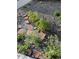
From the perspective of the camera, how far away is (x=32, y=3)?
228 centimetres

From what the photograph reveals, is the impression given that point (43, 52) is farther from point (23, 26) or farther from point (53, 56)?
point (23, 26)

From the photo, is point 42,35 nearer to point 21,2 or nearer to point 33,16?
point 33,16

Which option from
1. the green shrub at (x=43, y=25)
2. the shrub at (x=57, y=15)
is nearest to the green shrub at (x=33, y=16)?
the green shrub at (x=43, y=25)

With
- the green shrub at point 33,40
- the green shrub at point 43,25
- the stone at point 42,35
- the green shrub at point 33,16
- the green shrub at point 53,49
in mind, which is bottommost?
the green shrub at point 53,49

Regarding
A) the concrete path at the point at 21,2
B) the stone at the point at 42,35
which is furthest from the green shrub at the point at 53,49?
the concrete path at the point at 21,2

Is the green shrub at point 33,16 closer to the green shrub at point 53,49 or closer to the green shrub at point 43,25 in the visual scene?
the green shrub at point 43,25

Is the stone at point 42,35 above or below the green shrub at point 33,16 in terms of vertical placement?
below

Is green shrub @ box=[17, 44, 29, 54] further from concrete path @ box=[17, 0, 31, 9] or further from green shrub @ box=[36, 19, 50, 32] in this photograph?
concrete path @ box=[17, 0, 31, 9]

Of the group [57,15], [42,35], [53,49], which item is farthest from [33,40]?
[57,15]

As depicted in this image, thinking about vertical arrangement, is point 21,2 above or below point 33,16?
above

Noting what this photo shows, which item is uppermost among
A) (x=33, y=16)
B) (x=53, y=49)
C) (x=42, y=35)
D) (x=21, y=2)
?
(x=21, y=2)
